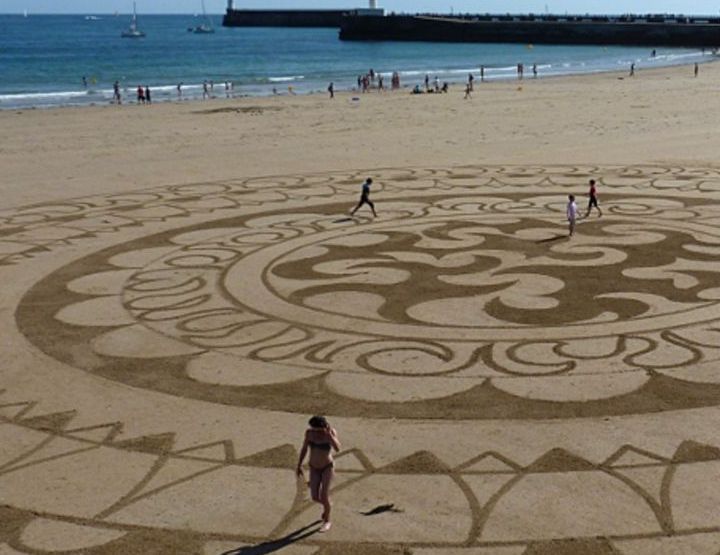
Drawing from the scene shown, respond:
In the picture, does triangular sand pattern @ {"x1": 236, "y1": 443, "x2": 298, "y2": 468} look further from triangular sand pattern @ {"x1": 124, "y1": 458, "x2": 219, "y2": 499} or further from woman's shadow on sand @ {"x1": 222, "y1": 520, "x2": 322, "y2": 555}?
woman's shadow on sand @ {"x1": 222, "y1": 520, "x2": 322, "y2": 555}

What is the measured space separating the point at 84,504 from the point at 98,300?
8314 millimetres

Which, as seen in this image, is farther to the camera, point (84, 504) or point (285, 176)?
point (285, 176)

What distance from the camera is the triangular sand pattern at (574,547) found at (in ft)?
32.1

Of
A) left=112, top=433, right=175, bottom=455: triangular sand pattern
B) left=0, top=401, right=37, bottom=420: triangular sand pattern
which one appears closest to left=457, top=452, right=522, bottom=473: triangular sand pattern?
left=112, top=433, right=175, bottom=455: triangular sand pattern

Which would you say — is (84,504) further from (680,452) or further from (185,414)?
(680,452)

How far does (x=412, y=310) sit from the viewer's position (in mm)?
17672

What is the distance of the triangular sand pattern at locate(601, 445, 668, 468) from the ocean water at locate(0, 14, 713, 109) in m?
63.1

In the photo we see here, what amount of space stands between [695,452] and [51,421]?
8.06 meters

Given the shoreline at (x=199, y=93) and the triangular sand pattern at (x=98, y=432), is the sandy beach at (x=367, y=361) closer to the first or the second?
the triangular sand pattern at (x=98, y=432)

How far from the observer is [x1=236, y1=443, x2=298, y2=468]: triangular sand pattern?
11.9 meters

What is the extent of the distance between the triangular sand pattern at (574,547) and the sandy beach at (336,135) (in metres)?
22.7

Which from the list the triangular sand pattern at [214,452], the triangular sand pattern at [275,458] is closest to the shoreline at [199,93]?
the triangular sand pattern at [214,452]

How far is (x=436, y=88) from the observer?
70750mm

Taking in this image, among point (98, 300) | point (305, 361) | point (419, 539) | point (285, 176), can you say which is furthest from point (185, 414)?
point (285, 176)
